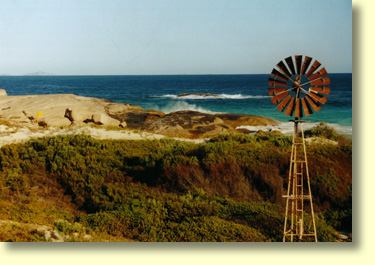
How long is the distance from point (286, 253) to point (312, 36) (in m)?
2.68

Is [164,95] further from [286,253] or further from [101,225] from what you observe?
[286,253]

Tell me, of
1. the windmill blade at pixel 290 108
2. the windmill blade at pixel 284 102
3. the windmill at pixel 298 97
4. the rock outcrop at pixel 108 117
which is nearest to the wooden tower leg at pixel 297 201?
the windmill at pixel 298 97

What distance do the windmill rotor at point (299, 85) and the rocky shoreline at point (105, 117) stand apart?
0.78 m

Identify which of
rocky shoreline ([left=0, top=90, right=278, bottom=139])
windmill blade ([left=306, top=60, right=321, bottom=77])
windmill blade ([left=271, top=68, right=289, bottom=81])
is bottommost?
rocky shoreline ([left=0, top=90, right=278, bottom=139])

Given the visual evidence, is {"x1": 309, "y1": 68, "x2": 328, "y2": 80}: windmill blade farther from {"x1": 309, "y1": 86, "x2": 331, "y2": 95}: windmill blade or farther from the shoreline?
the shoreline

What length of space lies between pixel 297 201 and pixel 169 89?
2.30 m

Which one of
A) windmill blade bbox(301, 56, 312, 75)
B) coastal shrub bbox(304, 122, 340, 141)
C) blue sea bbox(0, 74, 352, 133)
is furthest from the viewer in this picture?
blue sea bbox(0, 74, 352, 133)

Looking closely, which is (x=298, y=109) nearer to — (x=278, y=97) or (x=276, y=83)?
(x=278, y=97)

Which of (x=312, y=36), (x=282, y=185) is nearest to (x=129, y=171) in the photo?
(x=282, y=185)

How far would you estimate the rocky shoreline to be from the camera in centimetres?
707

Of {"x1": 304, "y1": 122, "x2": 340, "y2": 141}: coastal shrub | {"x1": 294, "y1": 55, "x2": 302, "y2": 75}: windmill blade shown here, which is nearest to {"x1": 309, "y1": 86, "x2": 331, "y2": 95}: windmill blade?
{"x1": 294, "y1": 55, "x2": 302, "y2": 75}: windmill blade

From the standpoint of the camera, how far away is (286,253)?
19.3ft

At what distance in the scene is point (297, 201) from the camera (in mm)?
6312

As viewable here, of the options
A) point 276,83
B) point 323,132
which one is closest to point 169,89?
point 276,83
